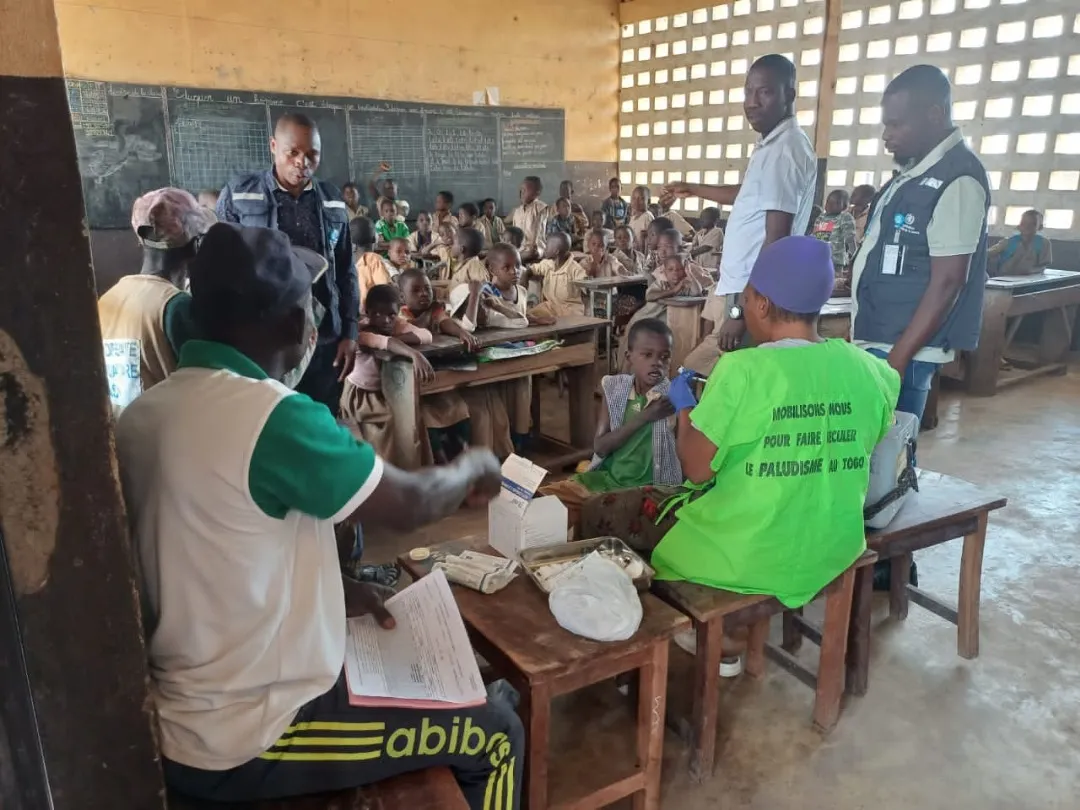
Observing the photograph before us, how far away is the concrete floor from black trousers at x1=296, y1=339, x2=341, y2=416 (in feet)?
4.77

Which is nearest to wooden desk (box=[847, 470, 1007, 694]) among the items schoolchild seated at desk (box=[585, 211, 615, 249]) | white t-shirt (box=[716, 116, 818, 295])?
white t-shirt (box=[716, 116, 818, 295])

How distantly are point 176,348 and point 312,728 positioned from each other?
4.12 ft

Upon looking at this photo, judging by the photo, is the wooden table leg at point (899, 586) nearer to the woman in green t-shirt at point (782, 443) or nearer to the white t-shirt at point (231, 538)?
the woman in green t-shirt at point (782, 443)

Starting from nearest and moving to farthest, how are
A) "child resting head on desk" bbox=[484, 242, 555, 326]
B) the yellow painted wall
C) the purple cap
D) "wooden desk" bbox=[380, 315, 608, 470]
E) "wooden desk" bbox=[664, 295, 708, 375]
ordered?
1. the purple cap
2. "wooden desk" bbox=[380, 315, 608, 470]
3. "child resting head on desk" bbox=[484, 242, 555, 326]
4. "wooden desk" bbox=[664, 295, 708, 375]
5. the yellow painted wall

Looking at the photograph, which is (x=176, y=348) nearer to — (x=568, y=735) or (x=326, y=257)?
(x=326, y=257)

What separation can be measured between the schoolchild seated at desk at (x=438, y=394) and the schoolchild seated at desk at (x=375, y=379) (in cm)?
16

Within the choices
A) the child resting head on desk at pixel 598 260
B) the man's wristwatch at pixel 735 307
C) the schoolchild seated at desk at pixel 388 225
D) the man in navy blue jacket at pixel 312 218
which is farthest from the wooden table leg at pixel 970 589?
the schoolchild seated at desk at pixel 388 225

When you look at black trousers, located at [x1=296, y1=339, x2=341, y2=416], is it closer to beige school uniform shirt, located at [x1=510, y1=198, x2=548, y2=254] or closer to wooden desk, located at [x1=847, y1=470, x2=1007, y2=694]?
wooden desk, located at [x1=847, y1=470, x2=1007, y2=694]

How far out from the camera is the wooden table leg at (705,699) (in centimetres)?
196

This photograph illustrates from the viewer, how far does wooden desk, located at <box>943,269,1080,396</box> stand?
19.4 feet

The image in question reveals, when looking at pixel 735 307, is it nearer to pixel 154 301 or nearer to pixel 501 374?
pixel 501 374

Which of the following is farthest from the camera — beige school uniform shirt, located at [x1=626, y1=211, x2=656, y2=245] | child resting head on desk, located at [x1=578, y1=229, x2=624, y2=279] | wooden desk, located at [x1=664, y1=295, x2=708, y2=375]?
beige school uniform shirt, located at [x1=626, y1=211, x2=656, y2=245]


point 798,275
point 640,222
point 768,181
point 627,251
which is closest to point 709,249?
point 627,251

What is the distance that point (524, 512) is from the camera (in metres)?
1.97
